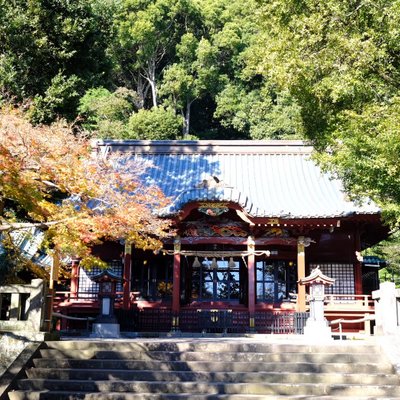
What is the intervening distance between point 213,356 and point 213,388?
95 centimetres

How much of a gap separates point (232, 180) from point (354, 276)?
557cm

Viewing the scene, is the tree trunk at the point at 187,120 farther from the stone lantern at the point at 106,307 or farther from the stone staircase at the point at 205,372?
the stone staircase at the point at 205,372

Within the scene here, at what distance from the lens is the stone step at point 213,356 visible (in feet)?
28.1

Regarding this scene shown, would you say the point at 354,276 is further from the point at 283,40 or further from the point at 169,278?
the point at 283,40

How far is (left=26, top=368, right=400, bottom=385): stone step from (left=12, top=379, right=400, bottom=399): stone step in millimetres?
181

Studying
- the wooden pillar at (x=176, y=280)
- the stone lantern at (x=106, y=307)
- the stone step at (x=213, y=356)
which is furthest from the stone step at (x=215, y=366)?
the wooden pillar at (x=176, y=280)

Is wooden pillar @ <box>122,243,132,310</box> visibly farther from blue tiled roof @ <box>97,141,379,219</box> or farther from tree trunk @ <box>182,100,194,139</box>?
tree trunk @ <box>182,100,194,139</box>

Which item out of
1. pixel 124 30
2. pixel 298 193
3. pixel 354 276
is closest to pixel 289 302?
pixel 354 276

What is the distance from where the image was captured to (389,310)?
31.9ft

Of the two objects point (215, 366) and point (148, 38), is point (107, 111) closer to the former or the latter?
point (148, 38)

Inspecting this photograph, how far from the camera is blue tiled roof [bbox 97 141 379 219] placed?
1508 cm

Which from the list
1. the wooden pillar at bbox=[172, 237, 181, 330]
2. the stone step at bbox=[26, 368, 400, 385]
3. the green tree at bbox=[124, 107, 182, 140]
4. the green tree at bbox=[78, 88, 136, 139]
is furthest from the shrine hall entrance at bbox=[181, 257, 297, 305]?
Answer: the green tree at bbox=[124, 107, 182, 140]

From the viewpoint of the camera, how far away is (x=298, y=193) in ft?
57.8

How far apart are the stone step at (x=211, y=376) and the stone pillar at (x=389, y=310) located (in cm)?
177
